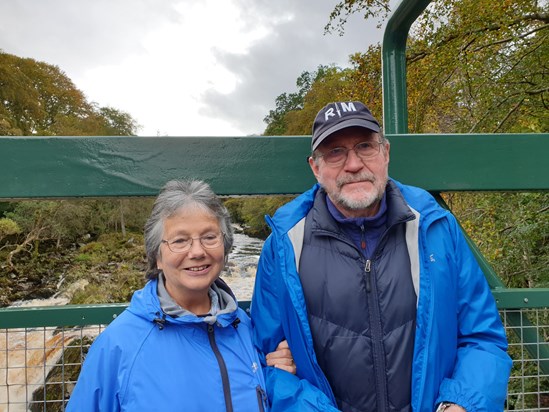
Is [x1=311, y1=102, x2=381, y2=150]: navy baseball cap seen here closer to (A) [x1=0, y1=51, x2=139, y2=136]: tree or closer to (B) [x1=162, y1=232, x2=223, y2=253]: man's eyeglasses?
(B) [x1=162, y1=232, x2=223, y2=253]: man's eyeglasses

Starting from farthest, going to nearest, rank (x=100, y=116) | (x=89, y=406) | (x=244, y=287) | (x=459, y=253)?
(x=100, y=116), (x=244, y=287), (x=459, y=253), (x=89, y=406)

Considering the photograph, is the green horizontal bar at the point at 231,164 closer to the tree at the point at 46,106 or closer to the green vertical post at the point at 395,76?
the green vertical post at the point at 395,76

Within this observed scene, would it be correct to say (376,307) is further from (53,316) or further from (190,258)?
(53,316)

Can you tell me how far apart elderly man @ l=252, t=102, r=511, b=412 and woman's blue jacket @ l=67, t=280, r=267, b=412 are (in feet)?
0.47

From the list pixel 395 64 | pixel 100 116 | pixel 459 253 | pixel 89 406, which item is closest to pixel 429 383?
pixel 459 253

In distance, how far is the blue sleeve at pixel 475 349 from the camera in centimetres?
137

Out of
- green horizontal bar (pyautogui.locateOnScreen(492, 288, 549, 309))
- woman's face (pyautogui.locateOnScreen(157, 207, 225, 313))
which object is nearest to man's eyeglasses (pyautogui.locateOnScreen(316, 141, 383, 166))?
woman's face (pyautogui.locateOnScreen(157, 207, 225, 313))

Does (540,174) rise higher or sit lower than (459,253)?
higher

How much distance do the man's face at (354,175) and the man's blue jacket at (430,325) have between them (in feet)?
0.47

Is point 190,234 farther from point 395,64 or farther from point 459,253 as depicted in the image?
point 395,64

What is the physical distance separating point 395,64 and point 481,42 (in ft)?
15.7

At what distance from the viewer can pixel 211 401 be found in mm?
1319

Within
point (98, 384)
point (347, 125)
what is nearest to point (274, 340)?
point (98, 384)

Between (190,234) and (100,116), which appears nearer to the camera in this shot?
(190,234)
